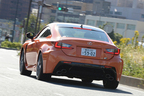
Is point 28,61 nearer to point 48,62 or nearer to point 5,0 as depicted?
point 48,62

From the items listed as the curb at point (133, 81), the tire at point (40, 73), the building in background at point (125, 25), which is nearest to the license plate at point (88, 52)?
the tire at point (40, 73)

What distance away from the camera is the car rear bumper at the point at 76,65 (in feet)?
30.1

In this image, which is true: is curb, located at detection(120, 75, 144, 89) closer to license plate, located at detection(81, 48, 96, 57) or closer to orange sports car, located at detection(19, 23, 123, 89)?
orange sports car, located at detection(19, 23, 123, 89)

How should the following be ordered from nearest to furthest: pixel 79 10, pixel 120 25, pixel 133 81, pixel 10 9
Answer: pixel 133 81 < pixel 120 25 < pixel 10 9 < pixel 79 10

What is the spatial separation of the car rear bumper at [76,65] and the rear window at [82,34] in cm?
67

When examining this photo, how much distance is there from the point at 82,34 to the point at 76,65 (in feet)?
3.19

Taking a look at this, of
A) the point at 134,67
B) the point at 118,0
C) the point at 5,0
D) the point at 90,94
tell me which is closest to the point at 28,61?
the point at 90,94

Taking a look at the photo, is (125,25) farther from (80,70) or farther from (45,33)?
(80,70)

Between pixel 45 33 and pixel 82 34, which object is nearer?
pixel 82 34

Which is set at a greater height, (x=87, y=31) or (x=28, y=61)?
(x=87, y=31)

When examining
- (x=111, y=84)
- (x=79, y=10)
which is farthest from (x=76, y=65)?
(x=79, y=10)

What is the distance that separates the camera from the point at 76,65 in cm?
920

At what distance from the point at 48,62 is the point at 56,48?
14.0 inches

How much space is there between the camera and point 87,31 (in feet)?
33.1
